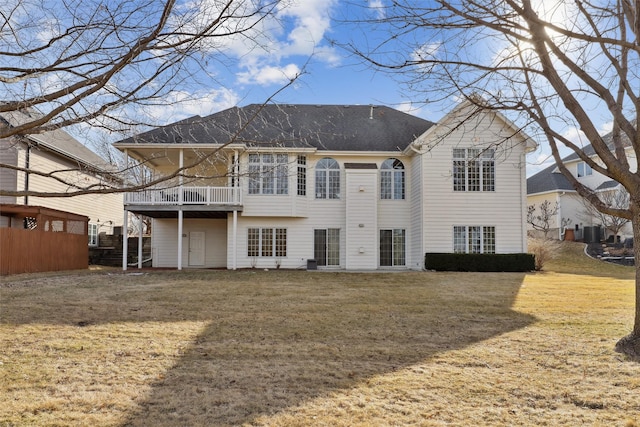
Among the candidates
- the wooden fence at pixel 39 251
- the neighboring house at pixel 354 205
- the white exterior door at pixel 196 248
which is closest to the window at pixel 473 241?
the neighboring house at pixel 354 205

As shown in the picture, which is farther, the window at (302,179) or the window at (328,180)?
the window at (328,180)

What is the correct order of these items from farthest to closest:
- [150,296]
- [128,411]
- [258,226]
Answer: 1. [258,226]
2. [150,296]
3. [128,411]

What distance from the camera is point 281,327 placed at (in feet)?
26.0

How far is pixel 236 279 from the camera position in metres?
15.8

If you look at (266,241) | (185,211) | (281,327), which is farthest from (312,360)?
(266,241)

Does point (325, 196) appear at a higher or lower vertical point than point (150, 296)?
higher

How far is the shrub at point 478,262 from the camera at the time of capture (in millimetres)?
18953

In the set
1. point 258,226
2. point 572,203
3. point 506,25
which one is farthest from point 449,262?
point 572,203

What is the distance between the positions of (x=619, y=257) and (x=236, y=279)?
2126cm

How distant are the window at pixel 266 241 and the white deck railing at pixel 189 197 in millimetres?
1818

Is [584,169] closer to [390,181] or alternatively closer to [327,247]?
[390,181]

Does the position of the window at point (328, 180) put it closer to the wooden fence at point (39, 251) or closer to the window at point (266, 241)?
the window at point (266, 241)

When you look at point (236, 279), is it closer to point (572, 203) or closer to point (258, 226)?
point (258, 226)

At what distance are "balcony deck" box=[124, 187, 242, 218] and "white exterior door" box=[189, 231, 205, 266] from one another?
2.50 meters
